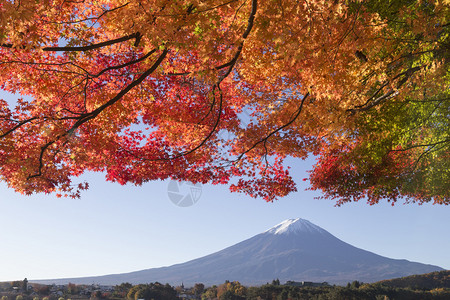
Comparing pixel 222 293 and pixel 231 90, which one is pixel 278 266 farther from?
pixel 231 90

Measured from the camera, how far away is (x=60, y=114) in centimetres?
1023

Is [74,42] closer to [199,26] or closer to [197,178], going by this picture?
[199,26]

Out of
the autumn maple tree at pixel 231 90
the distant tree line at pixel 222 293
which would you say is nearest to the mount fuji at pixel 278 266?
the distant tree line at pixel 222 293

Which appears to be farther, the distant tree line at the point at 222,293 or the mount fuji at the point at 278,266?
the mount fuji at the point at 278,266

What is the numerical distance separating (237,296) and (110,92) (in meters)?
14.3

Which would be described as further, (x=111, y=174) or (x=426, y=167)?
(x=426, y=167)

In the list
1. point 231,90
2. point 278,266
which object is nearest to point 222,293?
point 231,90

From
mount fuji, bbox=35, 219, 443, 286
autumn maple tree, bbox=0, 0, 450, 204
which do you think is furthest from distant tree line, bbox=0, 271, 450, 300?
mount fuji, bbox=35, 219, 443, 286

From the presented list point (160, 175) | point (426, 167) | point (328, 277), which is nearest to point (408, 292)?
point (426, 167)

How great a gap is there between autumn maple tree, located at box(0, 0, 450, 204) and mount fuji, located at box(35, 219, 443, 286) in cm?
13391

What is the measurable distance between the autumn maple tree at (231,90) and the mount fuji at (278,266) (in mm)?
133914

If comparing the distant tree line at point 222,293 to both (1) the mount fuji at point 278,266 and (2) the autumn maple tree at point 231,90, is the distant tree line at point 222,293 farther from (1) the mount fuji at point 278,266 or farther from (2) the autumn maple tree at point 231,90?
(1) the mount fuji at point 278,266

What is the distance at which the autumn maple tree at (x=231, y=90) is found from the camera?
20.3 feet

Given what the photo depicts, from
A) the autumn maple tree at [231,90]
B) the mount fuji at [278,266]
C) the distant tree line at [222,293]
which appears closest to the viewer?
the autumn maple tree at [231,90]
